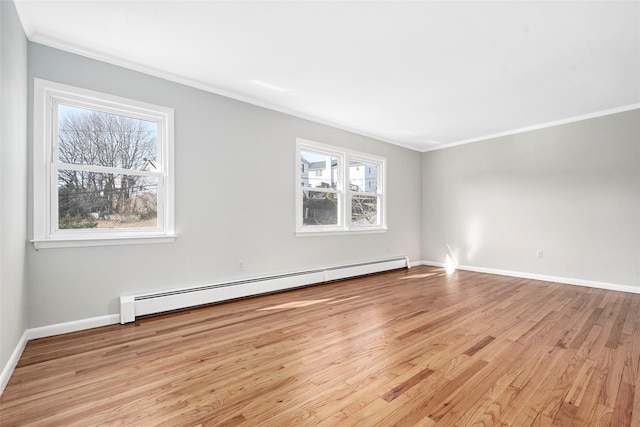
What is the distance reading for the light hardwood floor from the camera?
1599 millimetres

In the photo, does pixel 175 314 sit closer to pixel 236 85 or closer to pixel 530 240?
pixel 236 85

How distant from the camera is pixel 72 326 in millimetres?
2730

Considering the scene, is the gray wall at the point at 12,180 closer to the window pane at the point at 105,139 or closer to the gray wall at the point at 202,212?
the gray wall at the point at 202,212

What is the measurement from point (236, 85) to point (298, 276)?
104 inches

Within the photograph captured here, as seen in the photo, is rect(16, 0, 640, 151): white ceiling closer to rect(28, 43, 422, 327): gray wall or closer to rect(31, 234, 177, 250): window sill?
rect(28, 43, 422, 327): gray wall

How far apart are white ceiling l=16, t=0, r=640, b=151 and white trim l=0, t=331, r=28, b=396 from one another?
2.53 meters

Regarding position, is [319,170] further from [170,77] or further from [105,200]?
[105,200]

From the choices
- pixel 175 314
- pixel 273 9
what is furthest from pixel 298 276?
pixel 273 9

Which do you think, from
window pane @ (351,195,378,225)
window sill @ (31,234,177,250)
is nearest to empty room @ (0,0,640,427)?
window sill @ (31,234,177,250)

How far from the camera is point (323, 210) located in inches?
195

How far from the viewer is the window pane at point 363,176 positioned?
5.46 m

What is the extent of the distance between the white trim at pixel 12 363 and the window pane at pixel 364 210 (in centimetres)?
432

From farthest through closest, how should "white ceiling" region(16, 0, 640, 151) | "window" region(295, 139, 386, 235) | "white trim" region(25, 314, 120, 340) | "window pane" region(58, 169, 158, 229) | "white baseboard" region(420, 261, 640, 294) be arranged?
1. "window" region(295, 139, 386, 235)
2. "white baseboard" region(420, 261, 640, 294)
3. "window pane" region(58, 169, 158, 229)
4. "white trim" region(25, 314, 120, 340)
5. "white ceiling" region(16, 0, 640, 151)

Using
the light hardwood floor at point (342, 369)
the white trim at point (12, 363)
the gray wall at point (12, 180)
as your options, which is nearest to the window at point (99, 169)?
the gray wall at point (12, 180)
